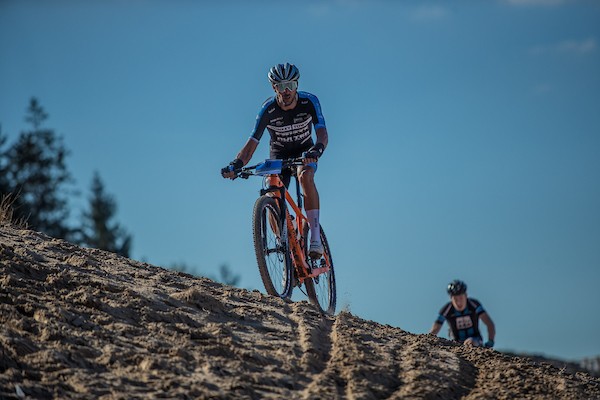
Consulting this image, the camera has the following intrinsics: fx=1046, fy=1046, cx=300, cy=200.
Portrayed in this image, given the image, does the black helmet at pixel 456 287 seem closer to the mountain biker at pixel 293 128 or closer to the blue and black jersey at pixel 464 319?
the blue and black jersey at pixel 464 319

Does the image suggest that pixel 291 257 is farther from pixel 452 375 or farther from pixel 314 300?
pixel 452 375

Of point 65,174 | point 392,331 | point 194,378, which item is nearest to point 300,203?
point 392,331

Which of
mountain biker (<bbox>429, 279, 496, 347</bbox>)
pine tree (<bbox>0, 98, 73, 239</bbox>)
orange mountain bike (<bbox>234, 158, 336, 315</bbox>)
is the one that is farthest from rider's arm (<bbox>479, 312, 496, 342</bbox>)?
pine tree (<bbox>0, 98, 73, 239</bbox>)

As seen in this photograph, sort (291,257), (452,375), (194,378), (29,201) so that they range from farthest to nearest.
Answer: (29,201) < (291,257) < (452,375) < (194,378)

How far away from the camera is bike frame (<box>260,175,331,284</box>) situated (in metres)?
11.3

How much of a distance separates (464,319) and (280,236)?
5697 mm

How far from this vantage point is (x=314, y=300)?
1181 cm

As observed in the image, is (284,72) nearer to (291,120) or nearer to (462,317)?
(291,120)

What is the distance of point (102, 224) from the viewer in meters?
65.4

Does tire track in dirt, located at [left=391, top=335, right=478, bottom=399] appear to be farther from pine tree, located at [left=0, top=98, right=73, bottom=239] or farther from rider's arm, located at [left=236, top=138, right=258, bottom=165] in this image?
pine tree, located at [left=0, top=98, right=73, bottom=239]

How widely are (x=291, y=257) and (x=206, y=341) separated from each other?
3.29 m

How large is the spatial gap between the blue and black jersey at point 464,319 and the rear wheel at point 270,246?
5446 millimetres

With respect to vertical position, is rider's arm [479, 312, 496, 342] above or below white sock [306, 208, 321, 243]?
above

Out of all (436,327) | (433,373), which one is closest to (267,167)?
(433,373)
